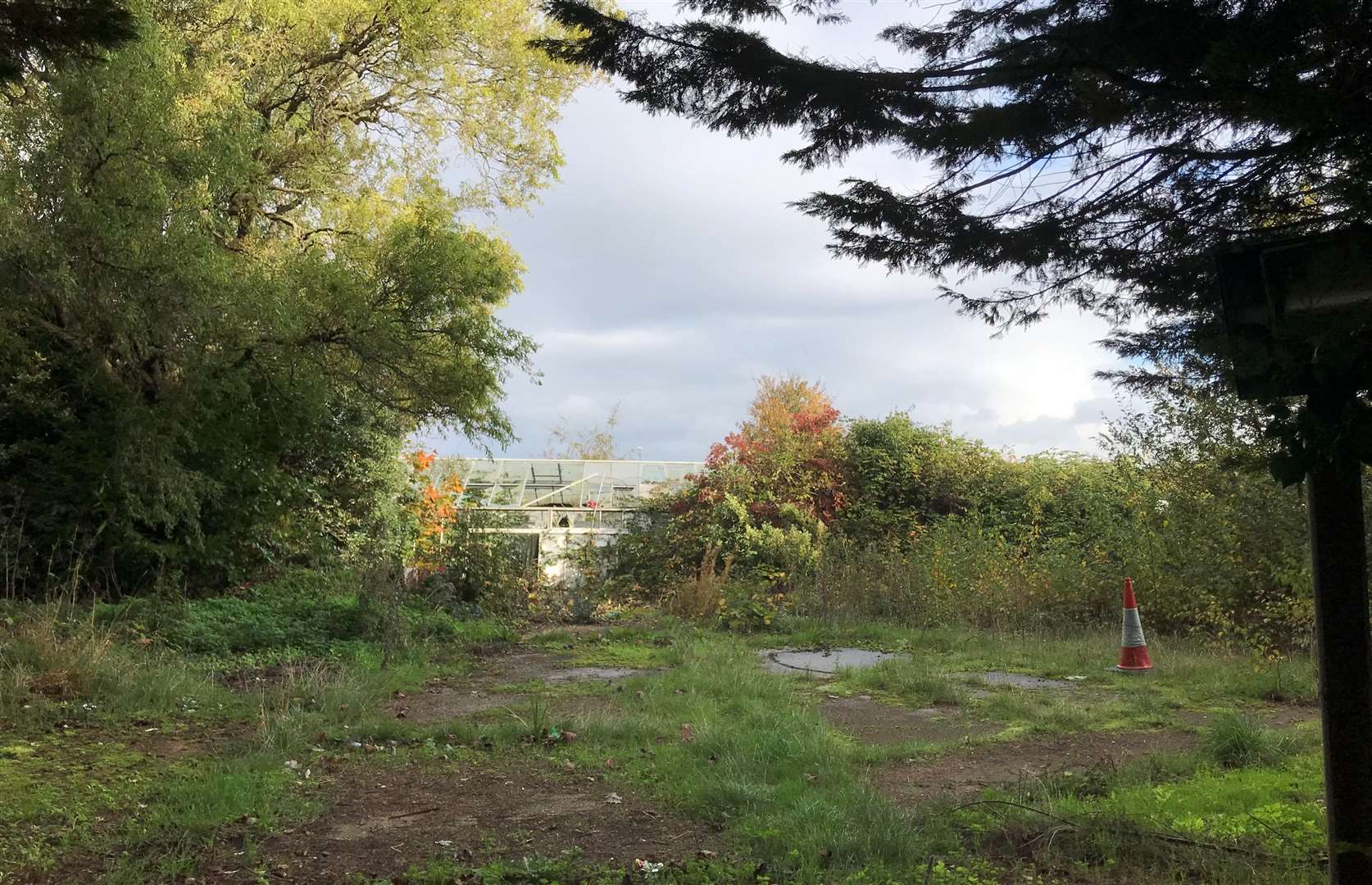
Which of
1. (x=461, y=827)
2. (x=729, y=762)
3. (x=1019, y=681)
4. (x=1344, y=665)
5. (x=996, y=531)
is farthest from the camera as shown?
(x=996, y=531)

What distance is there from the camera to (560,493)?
69.5 feet

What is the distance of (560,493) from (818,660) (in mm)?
12743

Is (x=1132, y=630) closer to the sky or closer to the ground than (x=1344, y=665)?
closer to the ground

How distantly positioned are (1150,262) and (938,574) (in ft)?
26.9

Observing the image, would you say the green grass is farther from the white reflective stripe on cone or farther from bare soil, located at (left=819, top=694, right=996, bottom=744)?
the white reflective stripe on cone

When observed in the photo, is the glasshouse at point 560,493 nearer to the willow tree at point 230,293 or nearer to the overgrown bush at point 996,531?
the overgrown bush at point 996,531

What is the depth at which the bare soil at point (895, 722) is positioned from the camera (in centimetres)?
567

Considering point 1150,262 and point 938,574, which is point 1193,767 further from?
point 938,574

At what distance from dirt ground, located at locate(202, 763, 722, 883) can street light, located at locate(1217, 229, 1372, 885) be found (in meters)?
2.08

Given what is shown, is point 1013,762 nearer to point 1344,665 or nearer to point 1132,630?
point 1344,665

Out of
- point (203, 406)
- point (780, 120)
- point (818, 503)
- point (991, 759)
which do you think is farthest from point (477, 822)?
point (818, 503)

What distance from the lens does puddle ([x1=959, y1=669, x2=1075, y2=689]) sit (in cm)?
727

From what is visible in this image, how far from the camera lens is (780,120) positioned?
12.3 ft

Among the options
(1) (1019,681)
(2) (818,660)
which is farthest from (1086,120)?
(2) (818,660)
